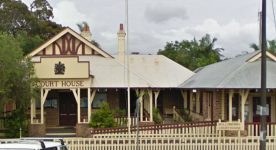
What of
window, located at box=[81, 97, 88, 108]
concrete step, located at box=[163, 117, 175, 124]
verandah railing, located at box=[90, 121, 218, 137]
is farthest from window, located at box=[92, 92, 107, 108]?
verandah railing, located at box=[90, 121, 218, 137]

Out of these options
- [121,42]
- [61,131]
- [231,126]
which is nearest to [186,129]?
[231,126]

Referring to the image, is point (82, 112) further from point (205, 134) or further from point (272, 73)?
point (272, 73)

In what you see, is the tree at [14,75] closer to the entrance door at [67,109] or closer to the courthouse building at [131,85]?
the courthouse building at [131,85]

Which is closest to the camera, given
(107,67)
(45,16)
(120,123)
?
(120,123)

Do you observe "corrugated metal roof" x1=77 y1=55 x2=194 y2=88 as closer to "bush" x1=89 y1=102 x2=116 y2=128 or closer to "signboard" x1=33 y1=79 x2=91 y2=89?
"signboard" x1=33 y1=79 x2=91 y2=89

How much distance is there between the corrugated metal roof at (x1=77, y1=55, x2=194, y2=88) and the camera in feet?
102

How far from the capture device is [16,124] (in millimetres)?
28438

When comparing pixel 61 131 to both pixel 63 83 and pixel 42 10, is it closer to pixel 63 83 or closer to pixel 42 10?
pixel 63 83

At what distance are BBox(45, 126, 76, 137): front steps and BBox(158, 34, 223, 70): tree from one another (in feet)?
123

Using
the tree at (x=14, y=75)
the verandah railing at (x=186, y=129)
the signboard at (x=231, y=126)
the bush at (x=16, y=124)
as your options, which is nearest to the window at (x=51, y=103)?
the bush at (x=16, y=124)

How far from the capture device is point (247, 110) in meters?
27.8

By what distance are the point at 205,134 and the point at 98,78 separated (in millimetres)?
8548

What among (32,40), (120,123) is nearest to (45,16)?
(32,40)

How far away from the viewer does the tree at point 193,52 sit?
2758 inches
